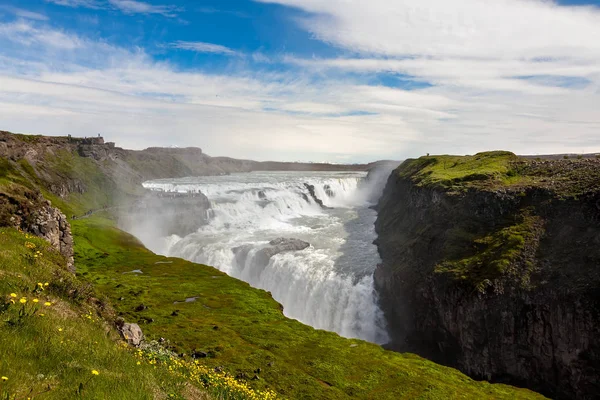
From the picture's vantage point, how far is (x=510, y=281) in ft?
134

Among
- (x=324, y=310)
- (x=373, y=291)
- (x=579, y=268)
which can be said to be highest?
(x=579, y=268)

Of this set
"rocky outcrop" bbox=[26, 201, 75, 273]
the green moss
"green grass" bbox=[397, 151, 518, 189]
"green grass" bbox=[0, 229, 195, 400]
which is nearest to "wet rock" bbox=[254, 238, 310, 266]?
"green grass" bbox=[397, 151, 518, 189]

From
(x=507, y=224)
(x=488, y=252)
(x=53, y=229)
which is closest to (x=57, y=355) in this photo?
(x=53, y=229)

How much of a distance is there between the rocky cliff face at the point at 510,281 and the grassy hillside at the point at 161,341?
513cm

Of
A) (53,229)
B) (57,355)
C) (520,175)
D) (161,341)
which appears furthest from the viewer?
(520,175)

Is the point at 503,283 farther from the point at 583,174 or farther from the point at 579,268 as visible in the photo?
the point at 583,174

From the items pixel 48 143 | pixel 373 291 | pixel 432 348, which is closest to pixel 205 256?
pixel 373 291

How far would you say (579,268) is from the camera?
126 feet

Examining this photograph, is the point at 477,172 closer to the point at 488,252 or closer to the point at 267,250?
the point at 488,252

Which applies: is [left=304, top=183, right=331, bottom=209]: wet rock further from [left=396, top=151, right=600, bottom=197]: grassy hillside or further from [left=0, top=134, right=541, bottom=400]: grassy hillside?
[left=0, top=134, right=541, bottom=400]: grassy hillside

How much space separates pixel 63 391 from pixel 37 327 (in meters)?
3.23

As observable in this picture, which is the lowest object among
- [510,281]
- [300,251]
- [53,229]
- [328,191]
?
[300,251]

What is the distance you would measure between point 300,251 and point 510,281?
1655 inches

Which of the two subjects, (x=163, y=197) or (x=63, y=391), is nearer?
(x=63, y=391)
